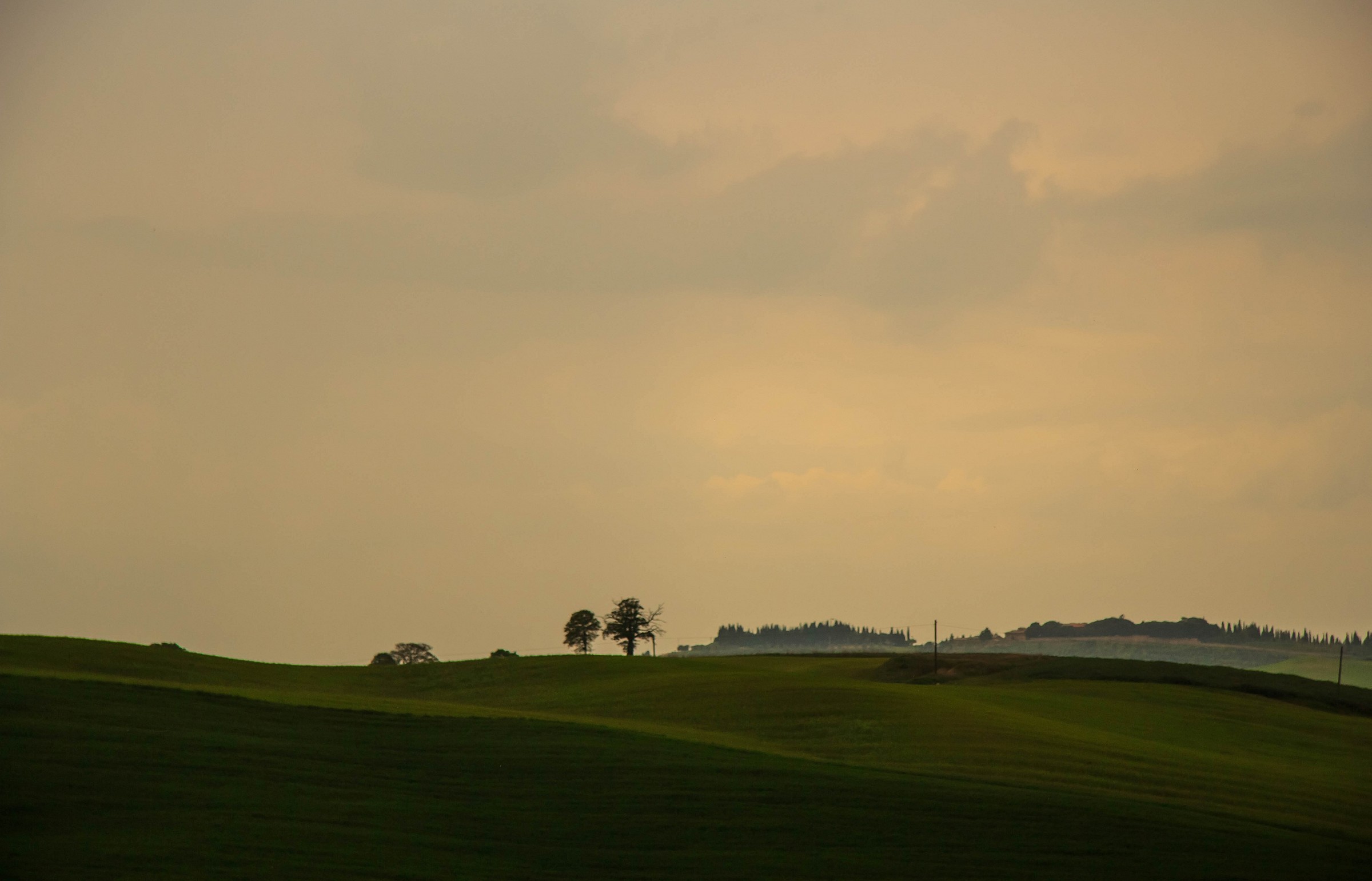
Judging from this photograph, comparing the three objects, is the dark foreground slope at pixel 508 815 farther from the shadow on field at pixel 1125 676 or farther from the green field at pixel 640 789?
the shadow on field at pixel 1125 676

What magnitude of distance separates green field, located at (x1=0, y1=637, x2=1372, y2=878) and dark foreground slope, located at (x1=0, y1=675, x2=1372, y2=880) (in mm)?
80

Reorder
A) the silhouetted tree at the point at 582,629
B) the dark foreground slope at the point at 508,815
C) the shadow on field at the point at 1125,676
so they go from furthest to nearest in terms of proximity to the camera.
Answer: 1. the silhouetted tree at the point at 582,629
2. the shadow on field at the point at 1125,676
3. the dark foreground slope at the point at 508,815

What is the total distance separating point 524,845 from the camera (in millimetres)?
24406

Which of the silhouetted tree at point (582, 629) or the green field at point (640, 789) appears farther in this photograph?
the silhouetted tree at point (582, 629)

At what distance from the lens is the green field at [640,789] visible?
76.2ft

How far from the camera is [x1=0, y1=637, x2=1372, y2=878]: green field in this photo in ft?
76.2

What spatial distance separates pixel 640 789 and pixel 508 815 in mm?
3823

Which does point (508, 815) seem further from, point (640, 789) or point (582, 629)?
Result: point (582, 629)

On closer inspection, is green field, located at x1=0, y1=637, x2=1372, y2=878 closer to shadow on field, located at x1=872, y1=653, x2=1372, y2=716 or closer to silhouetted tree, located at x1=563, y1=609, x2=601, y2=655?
shadow on field, located at x1=872, y1=653, x2=1372, y2=716

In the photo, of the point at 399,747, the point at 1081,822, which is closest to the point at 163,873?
the point at 399,747

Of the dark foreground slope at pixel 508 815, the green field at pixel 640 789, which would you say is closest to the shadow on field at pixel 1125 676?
the green field at pixel 640 789

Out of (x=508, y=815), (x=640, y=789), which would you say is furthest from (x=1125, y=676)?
(x=508, y=815)

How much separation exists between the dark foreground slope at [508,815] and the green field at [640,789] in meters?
0.08

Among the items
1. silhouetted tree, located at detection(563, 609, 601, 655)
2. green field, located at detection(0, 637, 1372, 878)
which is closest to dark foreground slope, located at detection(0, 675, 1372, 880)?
green field, located at detection(0, 637, 1372, 878)
